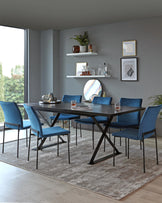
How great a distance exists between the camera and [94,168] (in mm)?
3727

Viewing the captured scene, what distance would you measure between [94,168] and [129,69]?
3102 millimetres

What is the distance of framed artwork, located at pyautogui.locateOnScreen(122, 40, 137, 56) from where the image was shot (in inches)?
240

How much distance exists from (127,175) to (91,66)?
386cm

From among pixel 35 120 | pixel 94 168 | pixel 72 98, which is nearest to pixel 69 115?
pixel 72 98

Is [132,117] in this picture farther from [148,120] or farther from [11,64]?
[11,64]

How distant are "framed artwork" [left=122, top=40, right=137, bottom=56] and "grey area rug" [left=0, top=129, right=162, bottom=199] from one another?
226 centimetres

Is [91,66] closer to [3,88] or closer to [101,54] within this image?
[101,54]

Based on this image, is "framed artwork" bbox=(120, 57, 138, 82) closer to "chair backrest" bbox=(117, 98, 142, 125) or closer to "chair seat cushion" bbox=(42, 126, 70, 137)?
"chair backrest" bbox=(117, 98, 142, 125)

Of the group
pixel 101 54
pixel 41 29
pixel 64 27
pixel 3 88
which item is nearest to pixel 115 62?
Answer: pixel 101 54

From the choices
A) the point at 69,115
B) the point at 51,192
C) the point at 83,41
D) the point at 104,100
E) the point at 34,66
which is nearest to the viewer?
the point at 51,192

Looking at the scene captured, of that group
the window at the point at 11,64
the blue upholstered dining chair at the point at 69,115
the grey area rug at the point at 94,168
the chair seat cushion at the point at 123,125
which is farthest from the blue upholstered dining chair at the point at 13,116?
the window at the point at 11,64

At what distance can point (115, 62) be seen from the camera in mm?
6426

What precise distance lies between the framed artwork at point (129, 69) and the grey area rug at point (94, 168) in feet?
6.13

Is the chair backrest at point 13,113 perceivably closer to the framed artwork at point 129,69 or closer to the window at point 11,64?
the window at point 11,64
